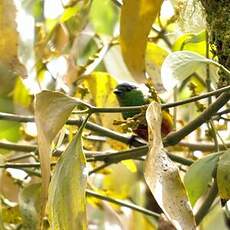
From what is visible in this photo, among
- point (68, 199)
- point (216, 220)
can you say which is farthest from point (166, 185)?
point (216, 220)

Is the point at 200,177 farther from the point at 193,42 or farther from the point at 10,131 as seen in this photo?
the point at 10,131

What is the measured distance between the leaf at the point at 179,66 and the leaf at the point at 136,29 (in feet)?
0.51

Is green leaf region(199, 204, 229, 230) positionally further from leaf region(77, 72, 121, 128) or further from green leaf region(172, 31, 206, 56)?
green leaf region(172, 31, 206, 56)

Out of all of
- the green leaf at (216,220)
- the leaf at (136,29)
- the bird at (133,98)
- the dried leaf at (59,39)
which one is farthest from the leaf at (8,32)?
the green leaf at (216,220)

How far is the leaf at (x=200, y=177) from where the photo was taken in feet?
4.43

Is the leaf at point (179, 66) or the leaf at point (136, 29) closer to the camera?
the leaf at point (179, 66)

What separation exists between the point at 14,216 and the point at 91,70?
1.30ft

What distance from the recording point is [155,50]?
1804 millimetres

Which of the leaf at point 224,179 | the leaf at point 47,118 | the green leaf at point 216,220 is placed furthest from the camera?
the green leaf at point 216,220

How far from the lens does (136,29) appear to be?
1.34m

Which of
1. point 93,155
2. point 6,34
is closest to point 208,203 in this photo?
point 93,155

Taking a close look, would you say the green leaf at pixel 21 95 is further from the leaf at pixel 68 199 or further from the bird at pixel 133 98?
the leaf at pixel 68 199

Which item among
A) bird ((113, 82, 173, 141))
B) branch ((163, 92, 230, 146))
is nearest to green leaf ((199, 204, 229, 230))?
bird ((113, 82, 173, 141))

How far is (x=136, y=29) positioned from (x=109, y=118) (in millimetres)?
516
